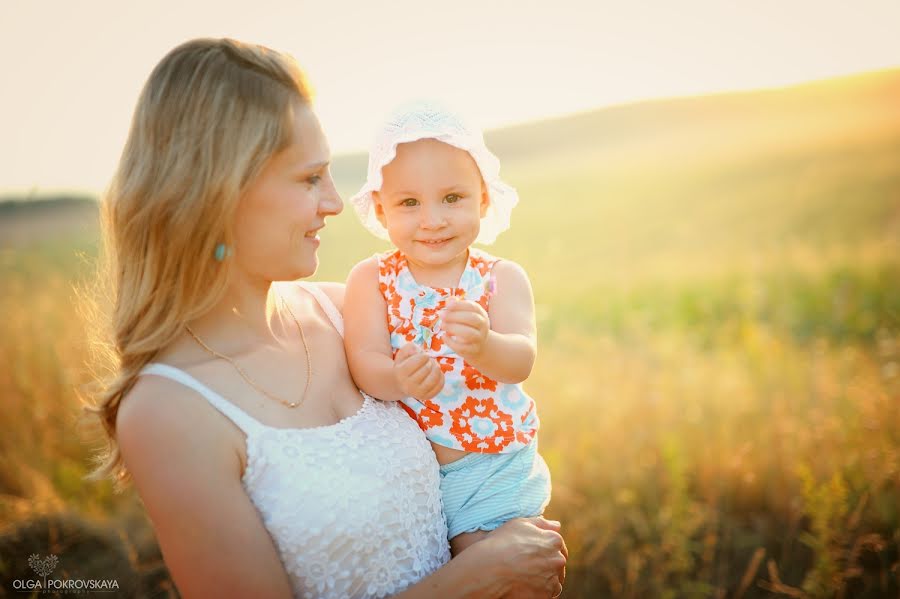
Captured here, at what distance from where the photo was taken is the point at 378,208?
246 centimetres

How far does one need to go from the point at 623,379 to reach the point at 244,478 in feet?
12.9

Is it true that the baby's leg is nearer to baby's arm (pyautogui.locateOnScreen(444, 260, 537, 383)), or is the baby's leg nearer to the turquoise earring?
baby's arm (pyautogui.locateOnScreen(444, 260, 537, 383))

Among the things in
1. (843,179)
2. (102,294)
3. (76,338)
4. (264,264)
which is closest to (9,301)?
(76,338)

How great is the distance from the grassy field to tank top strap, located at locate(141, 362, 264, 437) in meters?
0.74

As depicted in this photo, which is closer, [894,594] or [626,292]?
[894,594]

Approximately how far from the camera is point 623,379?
532cm

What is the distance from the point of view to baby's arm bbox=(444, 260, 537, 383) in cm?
200

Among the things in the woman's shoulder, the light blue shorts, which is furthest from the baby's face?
the woman's shoulder

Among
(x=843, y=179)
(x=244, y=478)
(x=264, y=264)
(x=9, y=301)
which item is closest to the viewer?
(x=244, y=478)

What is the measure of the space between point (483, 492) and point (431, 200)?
3.15ft

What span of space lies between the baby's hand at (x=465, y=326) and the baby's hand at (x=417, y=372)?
9cm

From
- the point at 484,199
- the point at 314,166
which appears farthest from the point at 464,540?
the point at 314,166

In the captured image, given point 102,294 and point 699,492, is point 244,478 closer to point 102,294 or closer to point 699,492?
point 102,294

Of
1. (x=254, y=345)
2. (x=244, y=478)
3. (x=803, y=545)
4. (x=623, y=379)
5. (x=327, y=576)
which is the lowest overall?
(x=803, y=545)
